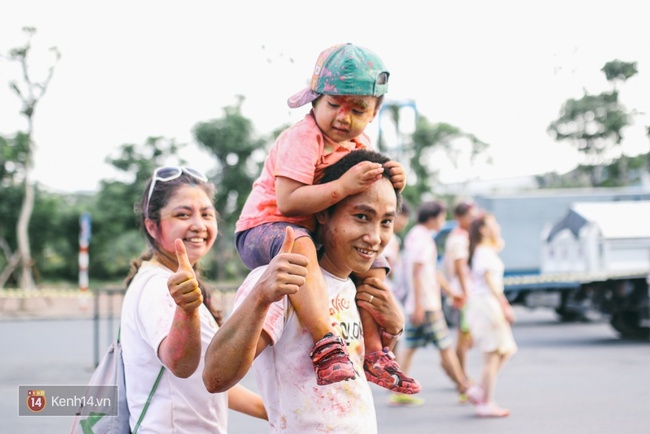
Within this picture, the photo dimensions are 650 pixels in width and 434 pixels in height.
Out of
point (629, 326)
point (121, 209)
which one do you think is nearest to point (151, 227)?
point (629, 326)

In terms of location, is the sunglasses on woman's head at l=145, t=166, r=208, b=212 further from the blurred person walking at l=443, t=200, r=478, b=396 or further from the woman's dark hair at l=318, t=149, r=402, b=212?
the blurred person walking at l=443, t=200, r=478, b=396

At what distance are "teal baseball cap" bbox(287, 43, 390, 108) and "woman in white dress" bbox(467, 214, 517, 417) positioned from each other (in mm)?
4804

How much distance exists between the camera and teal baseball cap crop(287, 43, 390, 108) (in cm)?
223

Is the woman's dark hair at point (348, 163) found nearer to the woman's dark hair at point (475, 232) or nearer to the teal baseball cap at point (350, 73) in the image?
the teal baseball cap at point (350, 73)

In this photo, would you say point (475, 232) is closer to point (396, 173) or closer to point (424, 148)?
point (396, 173)

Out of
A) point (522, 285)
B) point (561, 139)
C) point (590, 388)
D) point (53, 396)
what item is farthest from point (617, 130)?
point (53, 396)

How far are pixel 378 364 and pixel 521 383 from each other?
21.6ft

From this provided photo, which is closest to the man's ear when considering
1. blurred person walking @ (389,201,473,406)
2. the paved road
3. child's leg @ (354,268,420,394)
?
child's leg @ (354,268,420,394)

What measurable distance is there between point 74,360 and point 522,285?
850cm

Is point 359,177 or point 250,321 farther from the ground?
point 359,177

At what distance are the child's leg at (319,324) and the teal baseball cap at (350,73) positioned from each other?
0.45 metres

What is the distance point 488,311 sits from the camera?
6.89 metres

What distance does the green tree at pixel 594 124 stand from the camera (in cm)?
2638

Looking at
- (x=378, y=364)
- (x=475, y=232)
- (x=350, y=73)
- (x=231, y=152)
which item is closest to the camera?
(x=350, y=73)
